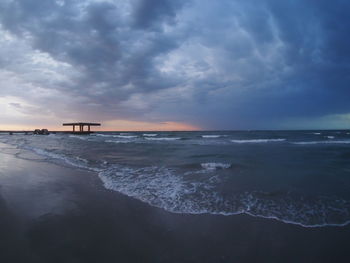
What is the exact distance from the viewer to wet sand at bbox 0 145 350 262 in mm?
2535

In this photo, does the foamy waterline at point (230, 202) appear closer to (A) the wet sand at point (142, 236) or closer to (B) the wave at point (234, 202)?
(B) the wave at point (234, 202)

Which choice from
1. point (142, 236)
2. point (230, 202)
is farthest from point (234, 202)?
point (142, 236)

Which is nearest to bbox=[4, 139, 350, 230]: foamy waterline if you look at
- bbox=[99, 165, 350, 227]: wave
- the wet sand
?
bbox=[99, 165, 350, 227]: wave

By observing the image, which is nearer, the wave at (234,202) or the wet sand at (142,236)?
the wet sand at (142,236)

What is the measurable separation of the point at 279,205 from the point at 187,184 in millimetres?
2685

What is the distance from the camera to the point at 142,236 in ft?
9.84

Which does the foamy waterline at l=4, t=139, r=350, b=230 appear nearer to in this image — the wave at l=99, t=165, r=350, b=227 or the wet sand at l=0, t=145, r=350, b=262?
the wave at l=99, t=165, r=350, b=227

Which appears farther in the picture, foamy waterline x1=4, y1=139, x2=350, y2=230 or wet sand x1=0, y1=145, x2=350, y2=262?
foamy waterline x1=4, y1=139, x2=350, y2=230

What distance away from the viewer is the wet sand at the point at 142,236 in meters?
2.54

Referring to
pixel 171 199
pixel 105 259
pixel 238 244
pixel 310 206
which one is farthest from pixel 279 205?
pixel 105 259

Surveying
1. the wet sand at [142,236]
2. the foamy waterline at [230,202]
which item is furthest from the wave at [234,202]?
the wet sand at [142,236]

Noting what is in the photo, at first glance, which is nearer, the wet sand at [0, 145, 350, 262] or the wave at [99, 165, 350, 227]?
the wet sand at [0, 145, 350, 262]

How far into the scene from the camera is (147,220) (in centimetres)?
358

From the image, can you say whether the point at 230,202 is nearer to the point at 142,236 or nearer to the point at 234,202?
the point at 234,202
